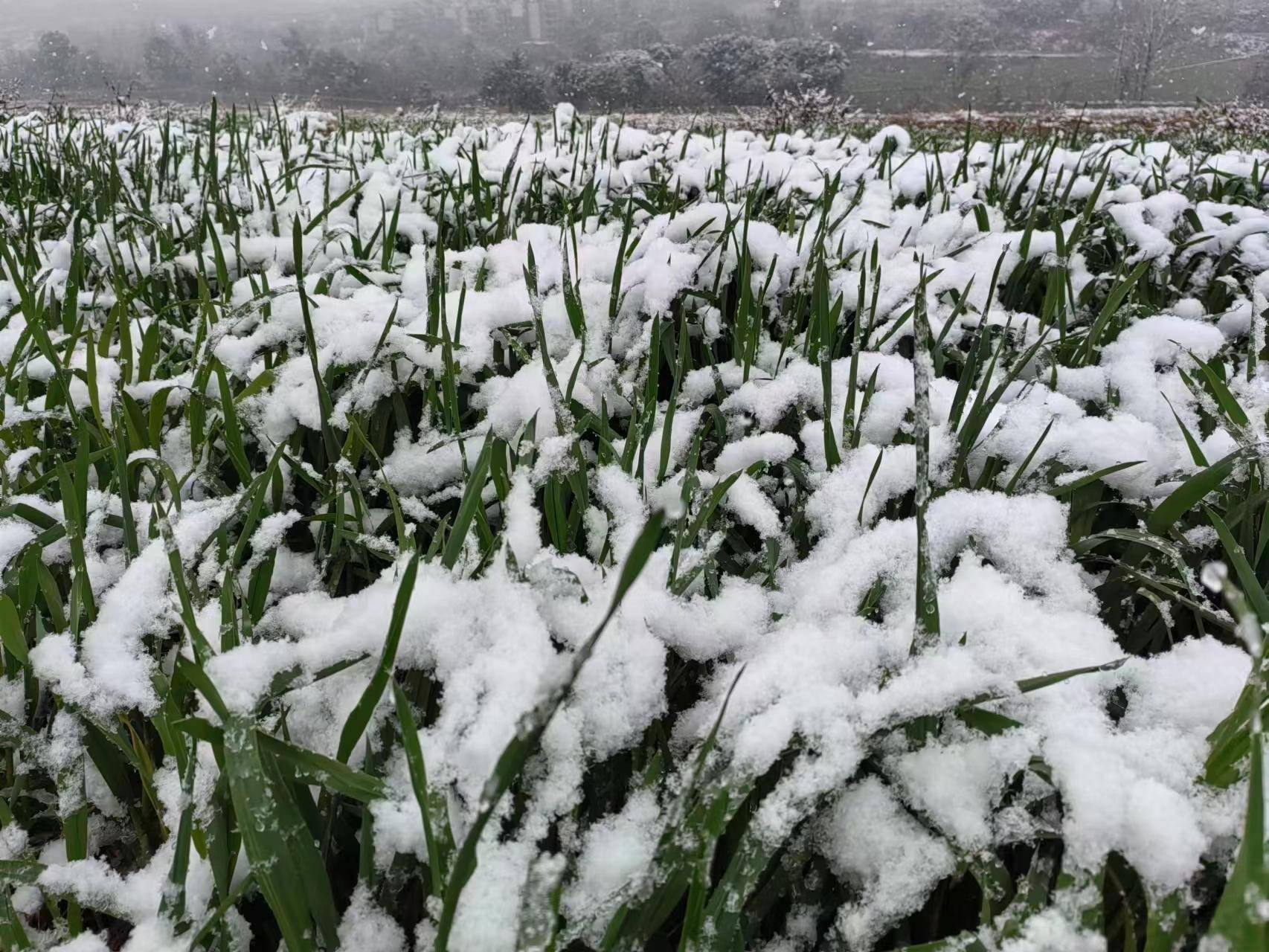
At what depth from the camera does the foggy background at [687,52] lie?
4322cm

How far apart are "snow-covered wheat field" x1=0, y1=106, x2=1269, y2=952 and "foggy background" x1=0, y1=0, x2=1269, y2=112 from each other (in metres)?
11.9

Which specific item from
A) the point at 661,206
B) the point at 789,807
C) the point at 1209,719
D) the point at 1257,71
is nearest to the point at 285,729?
the point at 789,807

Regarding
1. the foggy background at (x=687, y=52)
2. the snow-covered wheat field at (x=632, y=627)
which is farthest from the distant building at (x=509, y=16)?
the snow-covered wheat field at (x=632, y=627)

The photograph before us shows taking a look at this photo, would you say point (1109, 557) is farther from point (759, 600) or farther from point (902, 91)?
point (902, 91)

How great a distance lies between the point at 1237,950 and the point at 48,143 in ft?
14.9

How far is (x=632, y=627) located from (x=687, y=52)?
197 ft

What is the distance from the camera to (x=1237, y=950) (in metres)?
0.36

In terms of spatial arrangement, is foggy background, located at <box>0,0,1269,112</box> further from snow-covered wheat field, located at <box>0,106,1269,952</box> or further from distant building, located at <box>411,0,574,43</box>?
snow-covered wheat field, located at <box>0,106,1269,952</box>

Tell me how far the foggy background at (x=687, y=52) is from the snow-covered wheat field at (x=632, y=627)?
39.1 ft

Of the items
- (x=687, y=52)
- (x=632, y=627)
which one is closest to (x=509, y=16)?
(x=687, y=52)

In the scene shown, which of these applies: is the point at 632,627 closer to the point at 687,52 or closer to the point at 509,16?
the point at 687,52

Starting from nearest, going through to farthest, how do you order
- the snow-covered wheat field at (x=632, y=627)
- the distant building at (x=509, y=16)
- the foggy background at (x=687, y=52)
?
the snow-covered wheat field at (x=632, y=627)
the foggy background at (x=687, y=52)
the distant building at (x=509, y=16)

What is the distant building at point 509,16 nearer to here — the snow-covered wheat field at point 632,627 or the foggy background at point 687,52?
the foggy background at point 687,52

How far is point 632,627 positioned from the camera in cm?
70
